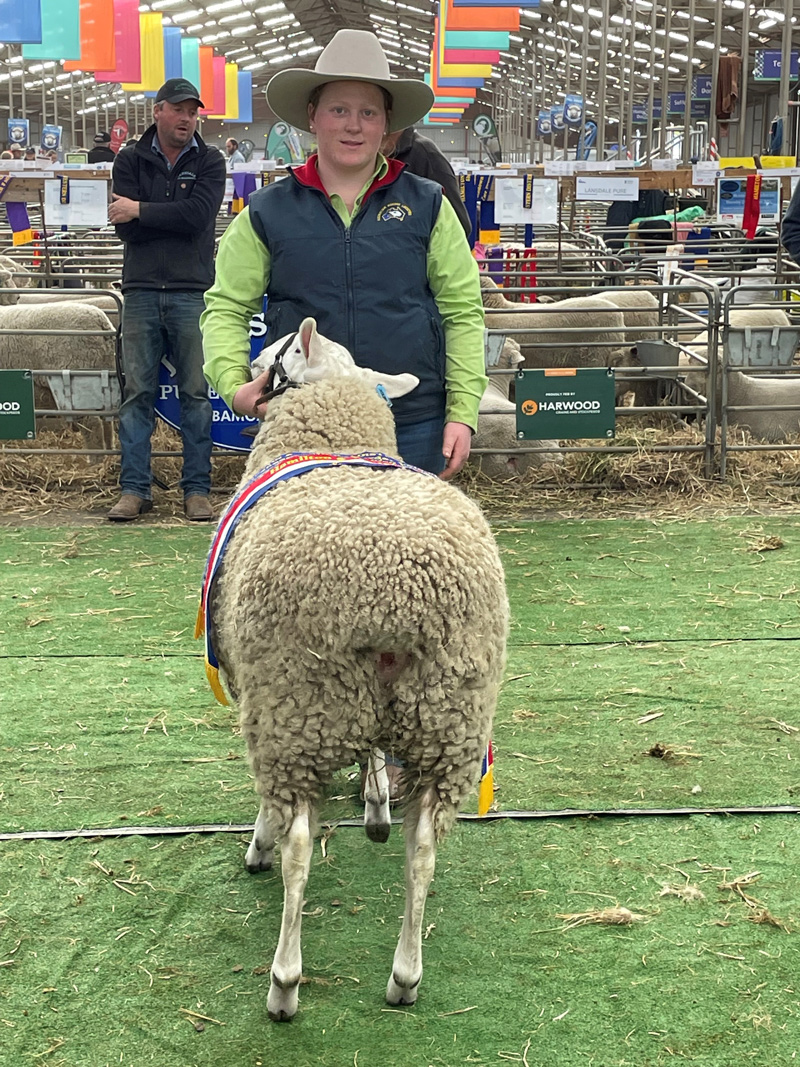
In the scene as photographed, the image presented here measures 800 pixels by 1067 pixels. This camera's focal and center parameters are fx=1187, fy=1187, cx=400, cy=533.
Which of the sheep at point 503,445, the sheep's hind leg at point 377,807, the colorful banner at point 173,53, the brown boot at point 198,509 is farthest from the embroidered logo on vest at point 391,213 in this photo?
the colorful banner at point 173,53

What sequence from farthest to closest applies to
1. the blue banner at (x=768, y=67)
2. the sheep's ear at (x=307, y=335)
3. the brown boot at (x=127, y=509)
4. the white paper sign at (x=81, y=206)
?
1. the blue banner at (x=768, y=67)
2. the white paper sign at (x=81, y=206)
3. the brown boot at (x=127, y=509)
4. the sheep's ear at (x=307, y=335)

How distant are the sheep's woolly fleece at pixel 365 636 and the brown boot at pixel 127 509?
4071 mm

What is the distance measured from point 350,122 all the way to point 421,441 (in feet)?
2.69

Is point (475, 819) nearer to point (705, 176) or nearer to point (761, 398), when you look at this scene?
point (761, 398)

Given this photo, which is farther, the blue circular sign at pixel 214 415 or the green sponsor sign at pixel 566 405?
the green sponsor sign at pixel 566 405

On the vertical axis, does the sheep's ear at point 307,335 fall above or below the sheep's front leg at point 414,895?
above

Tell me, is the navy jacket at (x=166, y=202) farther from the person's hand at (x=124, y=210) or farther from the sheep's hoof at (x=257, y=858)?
the sheep's hoof at (x=257, y=858)

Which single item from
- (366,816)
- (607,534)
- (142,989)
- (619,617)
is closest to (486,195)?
(607,534)

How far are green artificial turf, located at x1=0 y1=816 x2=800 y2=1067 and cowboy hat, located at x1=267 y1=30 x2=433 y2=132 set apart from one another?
183cm

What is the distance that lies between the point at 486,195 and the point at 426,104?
20.0 feet

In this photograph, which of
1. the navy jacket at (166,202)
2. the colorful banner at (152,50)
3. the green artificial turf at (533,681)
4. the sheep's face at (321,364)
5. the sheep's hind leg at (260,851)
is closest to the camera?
the sheep's face at (321,364)

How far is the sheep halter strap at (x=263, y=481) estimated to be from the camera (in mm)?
2480

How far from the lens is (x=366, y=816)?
289cm

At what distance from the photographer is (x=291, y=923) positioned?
7.33 feet
